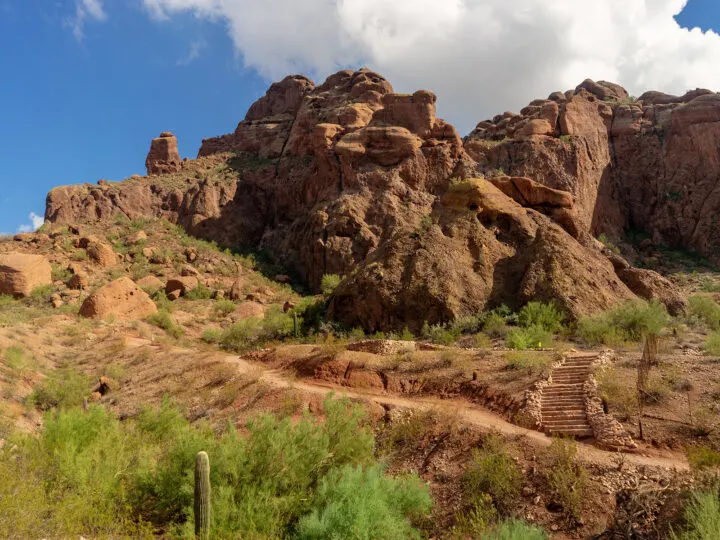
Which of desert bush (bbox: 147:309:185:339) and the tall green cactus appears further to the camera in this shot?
desert bush (bbox: 147:309:185:339)

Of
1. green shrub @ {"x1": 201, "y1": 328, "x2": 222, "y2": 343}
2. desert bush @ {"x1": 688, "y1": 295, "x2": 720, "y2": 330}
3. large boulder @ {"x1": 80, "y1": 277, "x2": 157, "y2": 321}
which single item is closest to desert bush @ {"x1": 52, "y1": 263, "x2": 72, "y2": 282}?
large boulder @ {"x1": 80, "y1": 277, "x2": 157, "y2": 321}

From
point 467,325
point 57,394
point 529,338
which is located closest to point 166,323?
point 57,394

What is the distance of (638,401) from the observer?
8.77m

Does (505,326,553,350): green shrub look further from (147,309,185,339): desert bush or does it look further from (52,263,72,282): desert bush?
(52,263,72,282): desert bush

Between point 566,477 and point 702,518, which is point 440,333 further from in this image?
point 702,518

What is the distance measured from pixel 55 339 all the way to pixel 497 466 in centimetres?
2070

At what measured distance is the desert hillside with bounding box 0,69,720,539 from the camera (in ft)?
20.8

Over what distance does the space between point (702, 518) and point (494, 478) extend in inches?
114

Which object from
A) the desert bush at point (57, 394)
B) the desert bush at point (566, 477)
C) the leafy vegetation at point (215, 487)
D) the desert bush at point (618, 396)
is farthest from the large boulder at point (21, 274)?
the desert bush at point (618, 396)

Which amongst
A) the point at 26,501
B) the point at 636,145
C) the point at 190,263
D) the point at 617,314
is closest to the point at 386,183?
the point at 190,263

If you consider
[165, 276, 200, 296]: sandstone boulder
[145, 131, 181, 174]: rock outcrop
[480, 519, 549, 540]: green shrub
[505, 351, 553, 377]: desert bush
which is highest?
[145, 131, 181, 174]: rock outcrop

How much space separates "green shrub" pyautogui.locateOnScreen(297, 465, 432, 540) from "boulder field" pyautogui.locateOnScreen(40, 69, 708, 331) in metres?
14.2

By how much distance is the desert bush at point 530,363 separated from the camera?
11211 millimetres

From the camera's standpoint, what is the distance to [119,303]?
25641 millimetres
